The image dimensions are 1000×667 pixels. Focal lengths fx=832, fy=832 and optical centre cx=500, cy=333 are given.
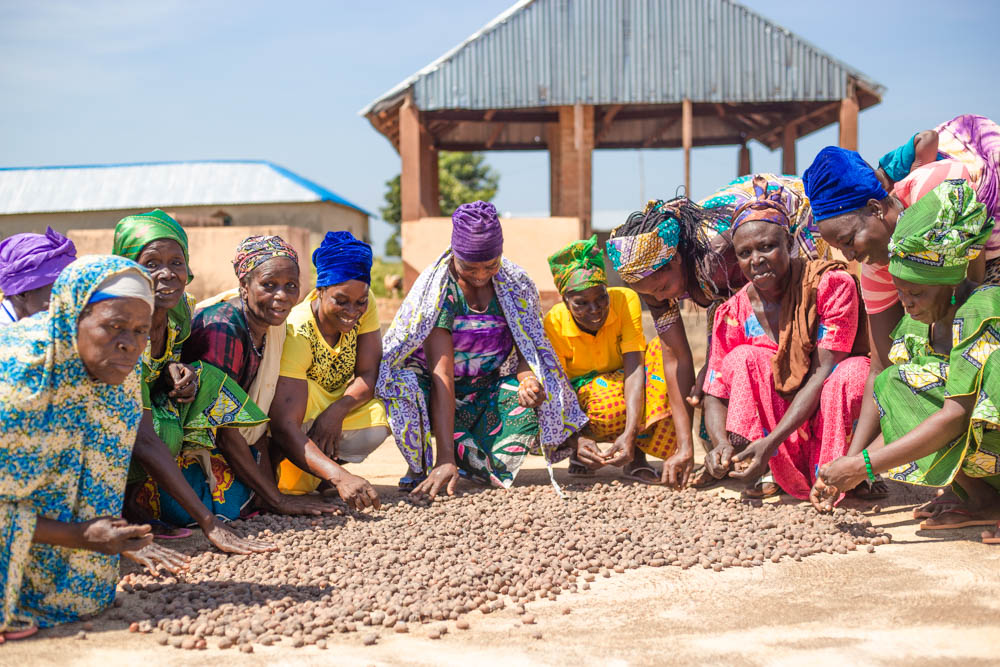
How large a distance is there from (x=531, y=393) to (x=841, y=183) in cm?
189

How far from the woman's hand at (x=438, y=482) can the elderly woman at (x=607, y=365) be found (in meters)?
0.78

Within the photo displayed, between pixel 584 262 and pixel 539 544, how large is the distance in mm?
1702

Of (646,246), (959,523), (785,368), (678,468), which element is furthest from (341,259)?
(959,523)

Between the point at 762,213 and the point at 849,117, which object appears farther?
the point at 849,117

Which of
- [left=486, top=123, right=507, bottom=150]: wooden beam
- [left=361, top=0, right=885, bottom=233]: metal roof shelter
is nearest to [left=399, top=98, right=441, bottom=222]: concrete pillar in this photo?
[left=361, top=0, right=885, bottom=233]: metal roof shelter

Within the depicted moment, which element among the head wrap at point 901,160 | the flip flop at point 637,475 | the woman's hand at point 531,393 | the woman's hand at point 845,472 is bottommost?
the flip flop at point 637,475

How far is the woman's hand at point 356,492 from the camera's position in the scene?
13.1 feet

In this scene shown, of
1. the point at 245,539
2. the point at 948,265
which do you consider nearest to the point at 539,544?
the point at 245,539

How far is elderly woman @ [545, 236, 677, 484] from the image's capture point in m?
4.69

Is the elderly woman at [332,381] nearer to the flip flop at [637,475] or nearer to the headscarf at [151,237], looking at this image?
the headscarf at [151,237]

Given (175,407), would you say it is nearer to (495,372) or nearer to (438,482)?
(438,482)

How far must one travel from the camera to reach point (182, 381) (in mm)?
3678

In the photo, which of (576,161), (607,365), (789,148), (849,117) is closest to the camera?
(607,365)

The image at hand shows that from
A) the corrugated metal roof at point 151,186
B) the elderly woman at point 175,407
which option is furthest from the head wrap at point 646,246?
the corrugated metal roof at point 151,186
